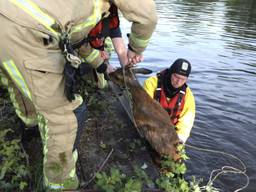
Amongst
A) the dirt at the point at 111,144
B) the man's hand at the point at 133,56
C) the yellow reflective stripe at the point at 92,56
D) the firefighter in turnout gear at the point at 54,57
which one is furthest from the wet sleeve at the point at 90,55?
the dirt at the point at 111,144

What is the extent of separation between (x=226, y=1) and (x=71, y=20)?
28825 mm

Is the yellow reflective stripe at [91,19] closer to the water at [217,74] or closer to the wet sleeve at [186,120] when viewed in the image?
the wet sleeve at [186,120]

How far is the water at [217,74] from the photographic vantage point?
6344 millimetres

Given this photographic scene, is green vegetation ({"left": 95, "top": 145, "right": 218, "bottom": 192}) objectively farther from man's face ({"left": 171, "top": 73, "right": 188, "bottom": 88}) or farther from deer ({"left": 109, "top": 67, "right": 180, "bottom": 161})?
man's face ({"left": 171, "top": 73, "right": 188, "bottom": 88})

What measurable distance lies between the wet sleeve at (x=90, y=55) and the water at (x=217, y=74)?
260cm

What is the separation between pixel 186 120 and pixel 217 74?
5.78 m

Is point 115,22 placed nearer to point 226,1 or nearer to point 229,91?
point 229,91

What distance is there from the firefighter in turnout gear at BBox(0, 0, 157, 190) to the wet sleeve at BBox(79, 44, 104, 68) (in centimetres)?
61

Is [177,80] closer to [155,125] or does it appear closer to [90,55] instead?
[155,125]

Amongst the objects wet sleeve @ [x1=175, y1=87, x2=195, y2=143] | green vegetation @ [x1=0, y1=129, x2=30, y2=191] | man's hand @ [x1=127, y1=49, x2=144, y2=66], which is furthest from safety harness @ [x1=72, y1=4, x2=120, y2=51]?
wet sleeve @ [x1=175, y1=87, x2=195, y2=143]

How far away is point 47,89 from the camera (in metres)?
2.72

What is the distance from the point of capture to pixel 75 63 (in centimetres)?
270

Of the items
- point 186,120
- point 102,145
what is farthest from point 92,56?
point 186,120

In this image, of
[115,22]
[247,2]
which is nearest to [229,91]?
[115,22]
